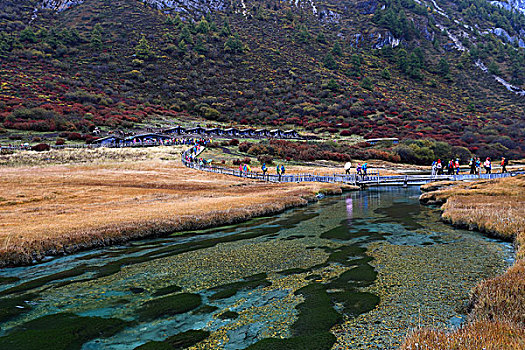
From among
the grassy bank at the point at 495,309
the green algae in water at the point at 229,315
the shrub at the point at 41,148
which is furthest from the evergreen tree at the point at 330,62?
the green algae in water at the point at 229,315

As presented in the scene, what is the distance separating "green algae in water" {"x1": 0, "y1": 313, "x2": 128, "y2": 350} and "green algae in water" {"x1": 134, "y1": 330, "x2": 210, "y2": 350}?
1372mm

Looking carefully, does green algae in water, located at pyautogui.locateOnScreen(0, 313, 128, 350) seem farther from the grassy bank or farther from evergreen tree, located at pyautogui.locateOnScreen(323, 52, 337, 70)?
evergreen tree, located at pyautogui.locateOnScreen(323, 52, 337, 70)

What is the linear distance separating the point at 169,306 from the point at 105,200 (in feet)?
74.0

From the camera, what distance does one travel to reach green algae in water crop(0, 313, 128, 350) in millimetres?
7992

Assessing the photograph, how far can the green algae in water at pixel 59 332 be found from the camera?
7.99m

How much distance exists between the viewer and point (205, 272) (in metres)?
13.3

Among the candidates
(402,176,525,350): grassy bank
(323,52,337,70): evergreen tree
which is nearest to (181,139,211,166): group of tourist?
(402,176,525,350): grassy bank

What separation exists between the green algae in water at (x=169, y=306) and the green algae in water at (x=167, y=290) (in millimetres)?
374

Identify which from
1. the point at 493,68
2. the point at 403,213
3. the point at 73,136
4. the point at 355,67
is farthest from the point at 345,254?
the point at 493,68

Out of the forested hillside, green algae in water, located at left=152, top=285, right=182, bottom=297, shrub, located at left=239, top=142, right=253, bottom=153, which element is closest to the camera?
green algae in water, located at left=152, top=285, right=182, bottom=297

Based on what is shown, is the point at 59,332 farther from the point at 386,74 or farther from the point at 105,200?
the point at 386,74

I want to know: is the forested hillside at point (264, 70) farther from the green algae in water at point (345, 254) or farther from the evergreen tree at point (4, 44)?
the green algae in water at point (345, 254)

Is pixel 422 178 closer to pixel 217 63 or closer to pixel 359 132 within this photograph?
pixel 359 132

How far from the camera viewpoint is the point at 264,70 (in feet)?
491
